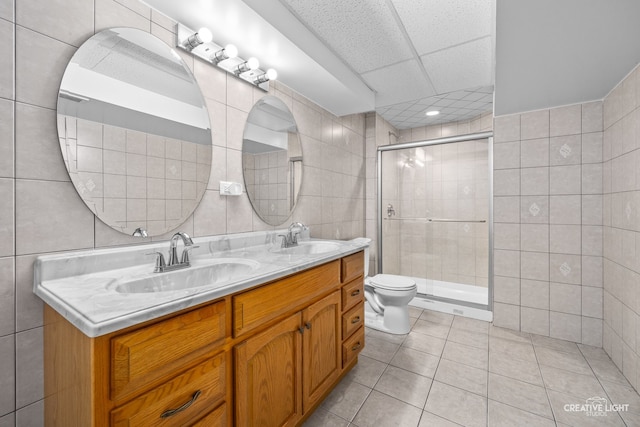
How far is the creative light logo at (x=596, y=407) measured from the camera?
139 cm

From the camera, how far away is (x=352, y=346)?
163cm

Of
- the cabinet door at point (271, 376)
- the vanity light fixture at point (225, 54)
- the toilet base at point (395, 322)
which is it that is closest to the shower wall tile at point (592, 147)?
the toilet base at point (395, 322)

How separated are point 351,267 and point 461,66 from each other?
171cm

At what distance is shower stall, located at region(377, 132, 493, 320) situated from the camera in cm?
288

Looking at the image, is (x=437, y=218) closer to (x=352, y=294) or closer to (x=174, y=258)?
(x=352, y=294)

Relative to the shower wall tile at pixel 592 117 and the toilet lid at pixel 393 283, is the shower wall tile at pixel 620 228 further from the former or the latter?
the toilet lid at pixel 393 283

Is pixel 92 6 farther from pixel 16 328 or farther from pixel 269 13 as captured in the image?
pixel 16 328

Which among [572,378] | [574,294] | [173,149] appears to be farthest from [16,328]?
[574,294]

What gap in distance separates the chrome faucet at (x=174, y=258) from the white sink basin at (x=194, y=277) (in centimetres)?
4

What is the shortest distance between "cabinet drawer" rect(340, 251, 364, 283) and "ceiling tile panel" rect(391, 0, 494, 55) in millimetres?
1404

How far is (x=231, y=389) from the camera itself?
0.90 metres

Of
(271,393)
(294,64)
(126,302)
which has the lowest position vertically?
(271,393)

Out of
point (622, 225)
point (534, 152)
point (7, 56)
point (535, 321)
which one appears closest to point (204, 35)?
point (7, 56)

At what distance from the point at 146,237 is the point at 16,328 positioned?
0.47m
